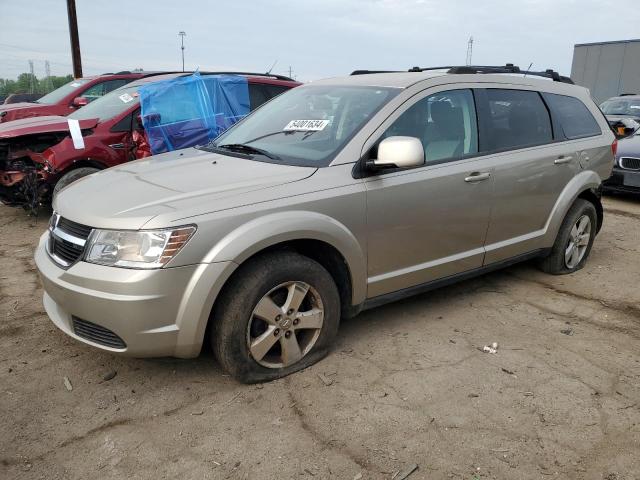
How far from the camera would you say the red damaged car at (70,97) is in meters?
9.05

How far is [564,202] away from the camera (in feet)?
14.6

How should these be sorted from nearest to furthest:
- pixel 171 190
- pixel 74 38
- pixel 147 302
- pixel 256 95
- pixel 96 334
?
pixel 147 302, pixel 96 334, pixel 171 190, pixel 256 95, pixel 74 38

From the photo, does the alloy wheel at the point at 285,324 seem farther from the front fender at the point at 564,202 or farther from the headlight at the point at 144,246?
the front fender at the point at 564,202

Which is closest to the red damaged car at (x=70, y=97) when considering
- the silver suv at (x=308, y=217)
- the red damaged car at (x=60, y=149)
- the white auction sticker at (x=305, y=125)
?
the red damaged car at (x=60, y=149)

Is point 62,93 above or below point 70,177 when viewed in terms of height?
above

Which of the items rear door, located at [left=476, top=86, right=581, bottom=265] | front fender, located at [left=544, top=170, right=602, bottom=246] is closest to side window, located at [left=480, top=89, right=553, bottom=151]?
rear door, located at [left=476, top=86, right=581, bottom=265]

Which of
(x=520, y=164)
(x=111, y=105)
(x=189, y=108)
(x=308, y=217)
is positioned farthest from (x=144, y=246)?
(x=111, y=105)

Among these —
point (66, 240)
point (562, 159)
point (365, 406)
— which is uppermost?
point (562, 159)

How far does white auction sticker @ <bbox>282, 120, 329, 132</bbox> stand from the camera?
3.54 meters

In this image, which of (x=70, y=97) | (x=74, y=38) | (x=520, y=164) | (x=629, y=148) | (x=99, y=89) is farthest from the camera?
(x=74, y=38)

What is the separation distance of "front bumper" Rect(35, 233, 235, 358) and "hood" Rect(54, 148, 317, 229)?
0.86 ft

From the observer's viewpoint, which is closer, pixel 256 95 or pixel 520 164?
pixel 520 164

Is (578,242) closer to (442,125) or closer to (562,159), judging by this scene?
(562,159)

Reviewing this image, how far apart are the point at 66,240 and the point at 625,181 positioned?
800cm
